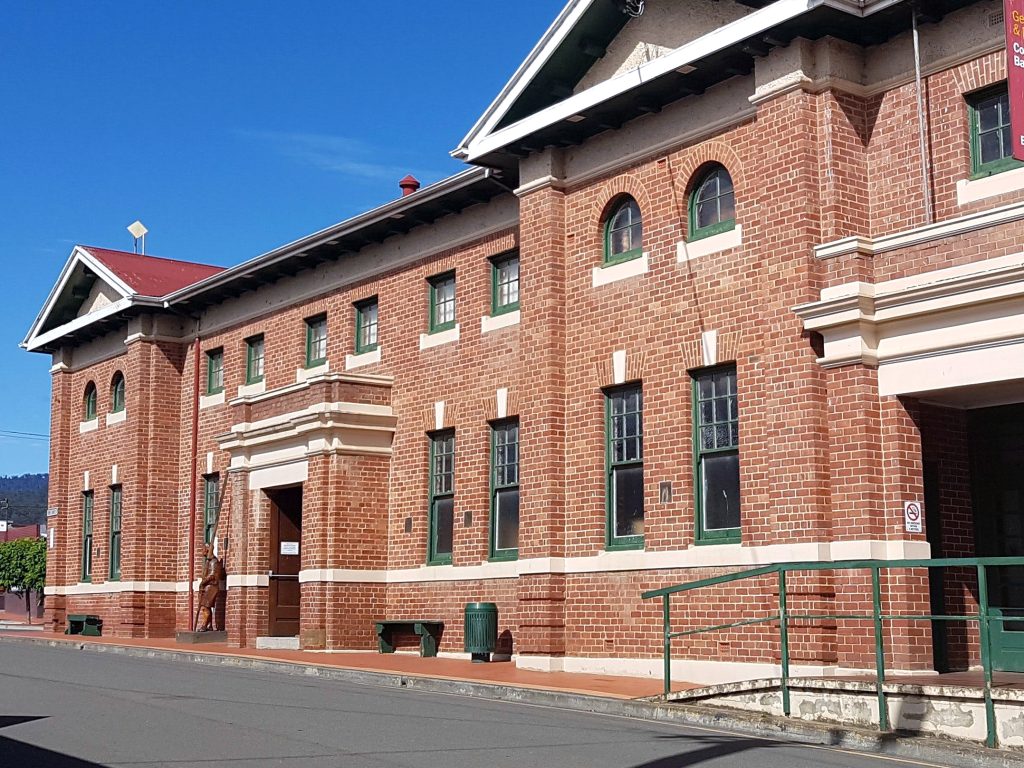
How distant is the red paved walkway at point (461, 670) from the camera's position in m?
15.7

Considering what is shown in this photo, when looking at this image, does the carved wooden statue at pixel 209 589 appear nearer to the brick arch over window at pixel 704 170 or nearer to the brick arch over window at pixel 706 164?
the brick arch over window at pixel 704 170

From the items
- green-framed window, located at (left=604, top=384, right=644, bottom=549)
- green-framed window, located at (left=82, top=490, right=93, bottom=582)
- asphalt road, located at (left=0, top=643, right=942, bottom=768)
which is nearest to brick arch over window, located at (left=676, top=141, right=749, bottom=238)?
green-framed window, located at (left=604, top=384, right=644, bottom=549)

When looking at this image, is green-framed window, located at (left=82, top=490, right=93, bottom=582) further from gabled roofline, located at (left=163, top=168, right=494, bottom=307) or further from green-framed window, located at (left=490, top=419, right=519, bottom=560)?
green-framed window, located at (left=490, top=419, right=519, bottom=560)

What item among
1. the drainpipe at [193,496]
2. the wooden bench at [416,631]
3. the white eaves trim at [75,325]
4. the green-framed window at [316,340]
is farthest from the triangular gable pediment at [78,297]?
the wooden bench at [416,631]

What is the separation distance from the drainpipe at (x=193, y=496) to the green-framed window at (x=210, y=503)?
12.2 inches

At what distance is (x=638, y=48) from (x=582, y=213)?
8.05ft

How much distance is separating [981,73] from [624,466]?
6861 millimetres

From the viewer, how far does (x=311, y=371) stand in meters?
26.3

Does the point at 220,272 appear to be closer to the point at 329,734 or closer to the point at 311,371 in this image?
the point at 311,371

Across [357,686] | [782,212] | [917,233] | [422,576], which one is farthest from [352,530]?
[917,233]

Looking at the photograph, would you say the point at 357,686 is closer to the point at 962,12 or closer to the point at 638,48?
the point at 638,48

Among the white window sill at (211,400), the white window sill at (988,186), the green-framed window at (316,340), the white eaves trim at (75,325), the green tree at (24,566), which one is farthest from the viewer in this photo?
the green tree at (24,566)

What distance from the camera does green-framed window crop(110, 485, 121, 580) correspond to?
105 feet

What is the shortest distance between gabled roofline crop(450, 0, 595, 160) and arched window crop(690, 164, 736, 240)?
2.90m
